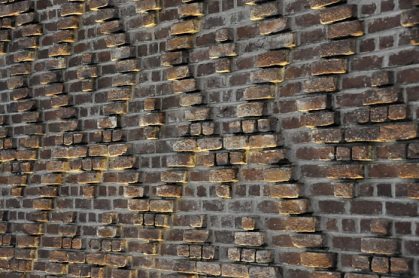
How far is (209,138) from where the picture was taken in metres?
3.50

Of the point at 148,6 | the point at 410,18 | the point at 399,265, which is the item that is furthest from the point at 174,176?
the point at 410,18

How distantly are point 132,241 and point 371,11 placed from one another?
1644 mm

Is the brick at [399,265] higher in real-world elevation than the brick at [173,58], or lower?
lower

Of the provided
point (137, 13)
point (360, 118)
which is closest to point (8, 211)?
point (137, 13)

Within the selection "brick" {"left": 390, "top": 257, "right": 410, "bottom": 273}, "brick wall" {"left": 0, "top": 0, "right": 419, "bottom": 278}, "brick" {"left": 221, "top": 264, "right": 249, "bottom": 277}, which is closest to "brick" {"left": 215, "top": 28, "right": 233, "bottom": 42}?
"brick wall" {"left": 0, "top": 0, "right": 419, "bottom": 278}

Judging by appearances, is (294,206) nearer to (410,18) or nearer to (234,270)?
(234,270)

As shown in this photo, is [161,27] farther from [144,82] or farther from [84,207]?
[84,207]

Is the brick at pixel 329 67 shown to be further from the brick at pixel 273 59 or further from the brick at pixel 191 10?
the brick at pixel 191 10

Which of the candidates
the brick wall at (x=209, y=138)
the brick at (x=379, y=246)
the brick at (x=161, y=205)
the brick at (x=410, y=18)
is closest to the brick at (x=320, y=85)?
the brick wall at (x=209, y=138)

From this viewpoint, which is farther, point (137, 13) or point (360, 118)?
point (137, 13)

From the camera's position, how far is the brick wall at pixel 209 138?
2.90m

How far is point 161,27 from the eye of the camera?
374 centimetres

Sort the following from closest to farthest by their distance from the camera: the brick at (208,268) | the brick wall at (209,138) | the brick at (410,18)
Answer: the brick at (410,18)
the brick wall at (209,138)
the brick at (208,268)

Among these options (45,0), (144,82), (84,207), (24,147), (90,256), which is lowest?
(90,256)
